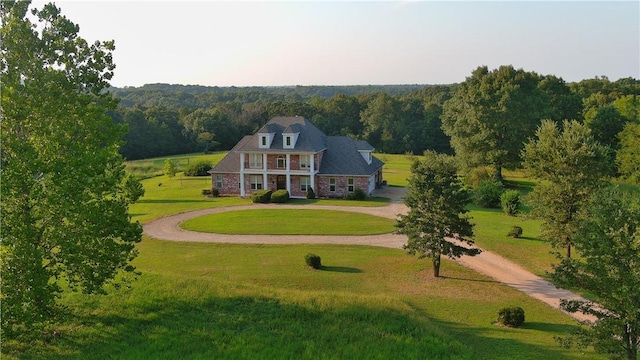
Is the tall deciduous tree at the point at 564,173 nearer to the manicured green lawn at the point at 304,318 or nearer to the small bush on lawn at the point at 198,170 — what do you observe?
the manicured green lawn at the point at 304,318

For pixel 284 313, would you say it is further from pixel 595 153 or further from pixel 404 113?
pixel 404 113

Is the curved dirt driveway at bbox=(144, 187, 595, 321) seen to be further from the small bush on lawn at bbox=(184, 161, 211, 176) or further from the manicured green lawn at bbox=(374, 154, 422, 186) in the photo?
the small bush on lawn at bbox=(184, 161, 211, 176)

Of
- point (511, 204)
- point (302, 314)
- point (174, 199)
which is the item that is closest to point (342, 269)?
point (302, 314)

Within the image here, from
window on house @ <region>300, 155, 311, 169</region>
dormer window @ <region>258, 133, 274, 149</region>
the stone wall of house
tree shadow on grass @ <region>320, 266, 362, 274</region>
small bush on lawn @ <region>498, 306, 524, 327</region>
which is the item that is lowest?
small bush on lawn @ <region>498, 306, 524, 327</region>

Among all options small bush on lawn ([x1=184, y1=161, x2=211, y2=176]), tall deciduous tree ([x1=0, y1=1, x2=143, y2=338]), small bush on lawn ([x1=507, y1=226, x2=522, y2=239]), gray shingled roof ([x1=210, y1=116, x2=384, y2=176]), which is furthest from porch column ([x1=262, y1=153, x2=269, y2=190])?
tall deciduous tree ([x1=0, y1=1, x2=143, y2=338])

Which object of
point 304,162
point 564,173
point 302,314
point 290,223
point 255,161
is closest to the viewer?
point 302,314

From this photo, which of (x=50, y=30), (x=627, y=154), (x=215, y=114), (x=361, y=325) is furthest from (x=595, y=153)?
(x=215, y=114)

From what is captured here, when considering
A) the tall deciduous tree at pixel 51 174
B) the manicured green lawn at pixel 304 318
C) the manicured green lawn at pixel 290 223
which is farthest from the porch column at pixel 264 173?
the tall deciduous tree at pixel 51 174

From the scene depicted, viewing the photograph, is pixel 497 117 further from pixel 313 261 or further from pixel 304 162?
pixel 313 261
